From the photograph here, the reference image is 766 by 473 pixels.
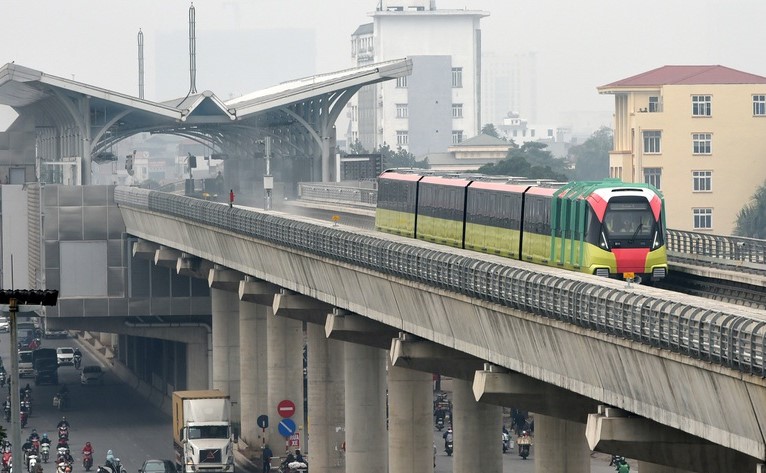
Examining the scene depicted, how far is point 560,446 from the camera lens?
63938 millimetres

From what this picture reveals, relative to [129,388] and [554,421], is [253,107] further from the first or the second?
[554,421]

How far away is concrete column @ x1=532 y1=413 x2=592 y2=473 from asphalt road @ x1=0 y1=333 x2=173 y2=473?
114ft

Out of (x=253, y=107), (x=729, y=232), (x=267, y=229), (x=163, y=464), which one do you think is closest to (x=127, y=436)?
(x=163, y=464)

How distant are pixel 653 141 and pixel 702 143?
193 inches

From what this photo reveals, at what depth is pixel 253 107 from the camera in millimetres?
141875

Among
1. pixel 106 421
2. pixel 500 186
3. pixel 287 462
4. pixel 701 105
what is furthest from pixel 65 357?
pixel 500 186

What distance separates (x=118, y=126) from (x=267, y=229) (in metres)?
68.6

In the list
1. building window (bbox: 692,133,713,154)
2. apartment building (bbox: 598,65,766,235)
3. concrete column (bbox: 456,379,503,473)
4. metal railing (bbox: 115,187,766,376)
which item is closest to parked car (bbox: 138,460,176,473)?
metal railing (bbox: 115,187,766,376)

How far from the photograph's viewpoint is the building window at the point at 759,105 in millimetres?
186000

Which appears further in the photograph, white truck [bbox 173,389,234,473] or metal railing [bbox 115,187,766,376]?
white truck [bbox 173,389,234,473]

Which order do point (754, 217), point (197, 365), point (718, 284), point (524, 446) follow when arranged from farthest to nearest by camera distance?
point (754, 217) < point (197, 365) < point (524, 446) < point (718, 284)

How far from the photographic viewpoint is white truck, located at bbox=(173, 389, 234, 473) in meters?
87.2

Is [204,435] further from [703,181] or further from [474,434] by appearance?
[703,181]

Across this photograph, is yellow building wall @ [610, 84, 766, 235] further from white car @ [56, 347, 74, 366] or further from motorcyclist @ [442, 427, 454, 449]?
motorcyclist @ [442, 427, 454, 449]
